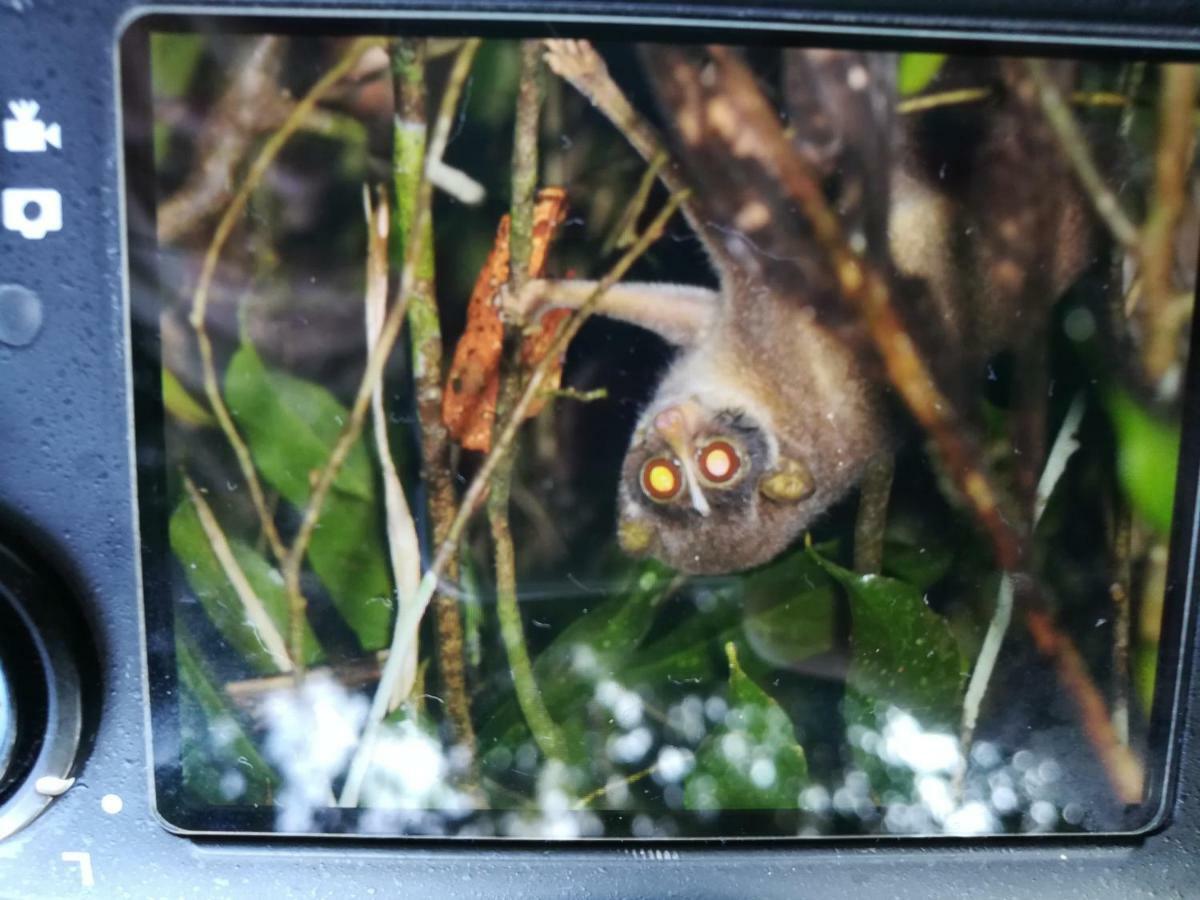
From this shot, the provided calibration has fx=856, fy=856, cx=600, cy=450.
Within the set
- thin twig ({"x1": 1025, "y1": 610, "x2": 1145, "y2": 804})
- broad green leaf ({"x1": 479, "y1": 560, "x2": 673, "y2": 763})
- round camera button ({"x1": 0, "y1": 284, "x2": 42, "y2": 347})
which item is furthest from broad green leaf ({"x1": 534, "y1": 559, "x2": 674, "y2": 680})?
round camera button ({"x1": 0, "y1": 284, "x2": 42, "y2": 347})

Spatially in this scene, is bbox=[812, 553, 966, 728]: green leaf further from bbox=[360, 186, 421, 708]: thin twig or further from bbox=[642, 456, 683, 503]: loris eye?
bbox=[360, 186, 421, 708]: thin twig

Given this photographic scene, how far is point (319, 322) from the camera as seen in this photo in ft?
1.63

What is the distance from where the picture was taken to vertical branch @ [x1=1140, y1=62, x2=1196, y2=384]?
1.61ft

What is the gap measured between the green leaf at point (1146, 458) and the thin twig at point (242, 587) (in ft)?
1.67

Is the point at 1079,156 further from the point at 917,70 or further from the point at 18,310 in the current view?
the point at 18,310

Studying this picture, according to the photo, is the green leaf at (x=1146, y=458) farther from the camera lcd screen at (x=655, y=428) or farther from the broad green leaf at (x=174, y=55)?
the broad green leaf at (x=174, y=55)

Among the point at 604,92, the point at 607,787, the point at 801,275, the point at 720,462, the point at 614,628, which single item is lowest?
the point at 607,787

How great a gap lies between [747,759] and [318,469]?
316mm

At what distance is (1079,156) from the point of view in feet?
1.60

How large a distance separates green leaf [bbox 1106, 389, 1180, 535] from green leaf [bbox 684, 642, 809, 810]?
250 millimetres

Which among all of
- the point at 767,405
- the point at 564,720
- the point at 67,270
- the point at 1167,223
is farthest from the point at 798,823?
the point at 67,270

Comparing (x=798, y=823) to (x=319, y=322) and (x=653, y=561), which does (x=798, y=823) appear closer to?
(x=653, y=561)

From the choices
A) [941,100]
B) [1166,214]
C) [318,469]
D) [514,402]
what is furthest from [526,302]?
[1166,214]

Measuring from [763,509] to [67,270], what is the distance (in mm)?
434
